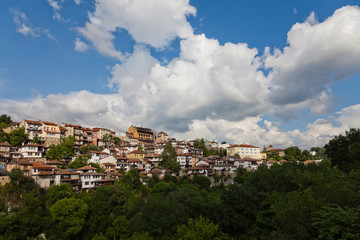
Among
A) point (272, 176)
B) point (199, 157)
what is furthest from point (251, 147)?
point (272, 176)

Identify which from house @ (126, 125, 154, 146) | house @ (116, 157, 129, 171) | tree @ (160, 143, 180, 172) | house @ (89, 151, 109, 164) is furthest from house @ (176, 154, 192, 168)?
house @ (126, 125, 154, 146)

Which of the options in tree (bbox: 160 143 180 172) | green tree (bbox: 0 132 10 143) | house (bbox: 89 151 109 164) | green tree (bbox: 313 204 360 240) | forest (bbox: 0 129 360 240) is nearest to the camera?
green tree (bbox: 313 204 360 240)

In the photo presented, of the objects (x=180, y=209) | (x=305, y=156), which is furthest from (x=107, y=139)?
(x=305, y=156)

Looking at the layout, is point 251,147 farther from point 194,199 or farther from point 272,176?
point 194,199

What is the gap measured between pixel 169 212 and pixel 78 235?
73.9 ft

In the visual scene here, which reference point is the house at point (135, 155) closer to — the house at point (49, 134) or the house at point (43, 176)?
the house at point (49, 134)

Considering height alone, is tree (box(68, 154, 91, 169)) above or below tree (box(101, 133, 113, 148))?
below

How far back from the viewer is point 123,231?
36.9m

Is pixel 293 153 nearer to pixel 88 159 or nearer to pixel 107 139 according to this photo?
pixel 107 139

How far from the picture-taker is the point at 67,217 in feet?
128

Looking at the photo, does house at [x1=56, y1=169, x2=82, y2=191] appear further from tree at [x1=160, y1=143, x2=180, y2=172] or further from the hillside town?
tree at [x1=160, y1=143, x2=180, y2=172]

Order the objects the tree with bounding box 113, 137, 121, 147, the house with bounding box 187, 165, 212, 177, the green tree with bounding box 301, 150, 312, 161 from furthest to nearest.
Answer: the green tree with bounding box 301, 150, 312, 161
the tree with bounding box 113, 137, 121, 147
the house with bounding box 187, 165, 212, 177

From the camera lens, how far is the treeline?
22.1 metres

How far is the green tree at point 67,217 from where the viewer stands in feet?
126
